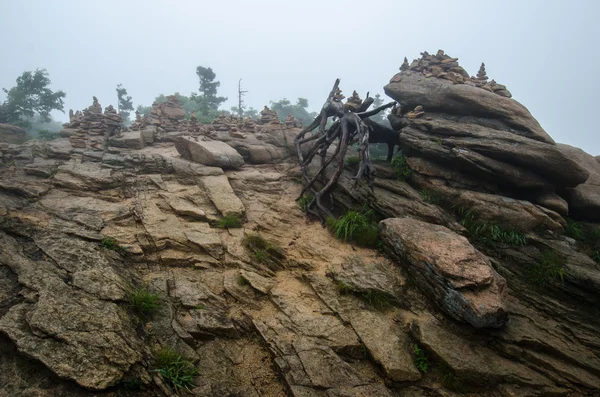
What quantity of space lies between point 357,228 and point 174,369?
5916 mm

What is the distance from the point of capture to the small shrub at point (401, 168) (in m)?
10.1

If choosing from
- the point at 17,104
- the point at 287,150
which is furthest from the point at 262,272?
the point at 17,104

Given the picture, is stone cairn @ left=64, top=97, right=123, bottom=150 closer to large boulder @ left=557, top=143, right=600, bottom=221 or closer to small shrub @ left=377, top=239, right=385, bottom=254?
small shrub @ left=377, top=239, right=385, bottom=254

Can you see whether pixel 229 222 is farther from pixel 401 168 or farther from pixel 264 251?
pixel 401 168

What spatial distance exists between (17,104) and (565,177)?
46.1m

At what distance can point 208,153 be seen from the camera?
472 inches

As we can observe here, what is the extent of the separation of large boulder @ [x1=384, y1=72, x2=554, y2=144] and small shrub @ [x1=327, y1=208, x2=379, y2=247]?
5728mm

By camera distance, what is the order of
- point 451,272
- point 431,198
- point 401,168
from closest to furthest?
point 451,272
point 431,198
point 401,168

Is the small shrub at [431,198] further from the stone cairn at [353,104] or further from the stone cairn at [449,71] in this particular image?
the stone cairn at [449,71]

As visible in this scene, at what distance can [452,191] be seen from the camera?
344 inches

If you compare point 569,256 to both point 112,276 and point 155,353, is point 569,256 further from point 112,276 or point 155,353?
point 112,276

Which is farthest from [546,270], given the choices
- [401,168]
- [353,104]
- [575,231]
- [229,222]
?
[229,222]

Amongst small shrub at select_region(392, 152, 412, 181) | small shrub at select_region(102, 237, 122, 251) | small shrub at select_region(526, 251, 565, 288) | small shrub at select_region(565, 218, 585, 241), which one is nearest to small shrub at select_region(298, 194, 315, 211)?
small shrub at select_region(392, 152, 412, 181)

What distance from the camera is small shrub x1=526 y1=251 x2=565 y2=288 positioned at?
6359mm
